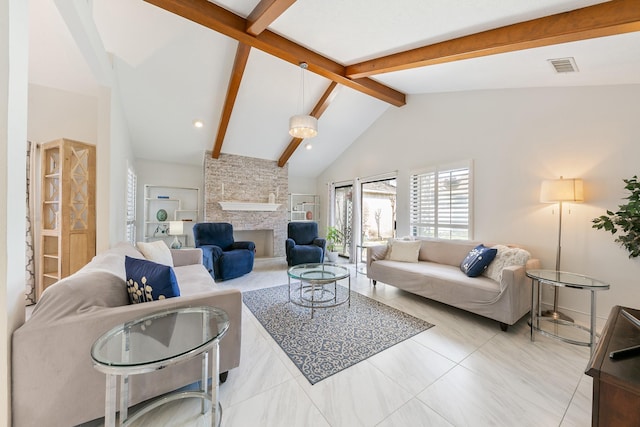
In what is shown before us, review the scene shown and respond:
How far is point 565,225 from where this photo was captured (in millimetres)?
2701

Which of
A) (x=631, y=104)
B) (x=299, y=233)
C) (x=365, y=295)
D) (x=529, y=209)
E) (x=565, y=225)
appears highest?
(x=631, y=104)

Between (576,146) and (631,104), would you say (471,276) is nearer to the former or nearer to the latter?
(576,146)

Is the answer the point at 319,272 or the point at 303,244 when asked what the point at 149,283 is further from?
the point at 303,244

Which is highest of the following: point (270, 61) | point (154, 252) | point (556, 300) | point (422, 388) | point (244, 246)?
point (270, 61)

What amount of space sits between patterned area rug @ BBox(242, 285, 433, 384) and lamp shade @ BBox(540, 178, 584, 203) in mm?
1886

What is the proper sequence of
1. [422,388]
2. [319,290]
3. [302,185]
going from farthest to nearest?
[302,185]
[319,290]
[422,388]

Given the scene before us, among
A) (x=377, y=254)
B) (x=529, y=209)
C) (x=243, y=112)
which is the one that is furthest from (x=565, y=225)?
(x=243, y=112)

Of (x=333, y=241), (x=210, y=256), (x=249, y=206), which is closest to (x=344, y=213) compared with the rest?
(x=333, y=241)

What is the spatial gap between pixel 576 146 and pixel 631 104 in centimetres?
49

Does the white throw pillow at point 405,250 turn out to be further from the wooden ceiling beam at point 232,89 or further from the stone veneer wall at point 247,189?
the wooden ceiling beam at point 232,89

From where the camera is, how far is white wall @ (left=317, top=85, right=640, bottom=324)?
238 cm

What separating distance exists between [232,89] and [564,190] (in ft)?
14.5

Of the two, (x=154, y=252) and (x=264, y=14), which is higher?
(x=264, y=14)

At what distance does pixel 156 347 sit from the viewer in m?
1.22
